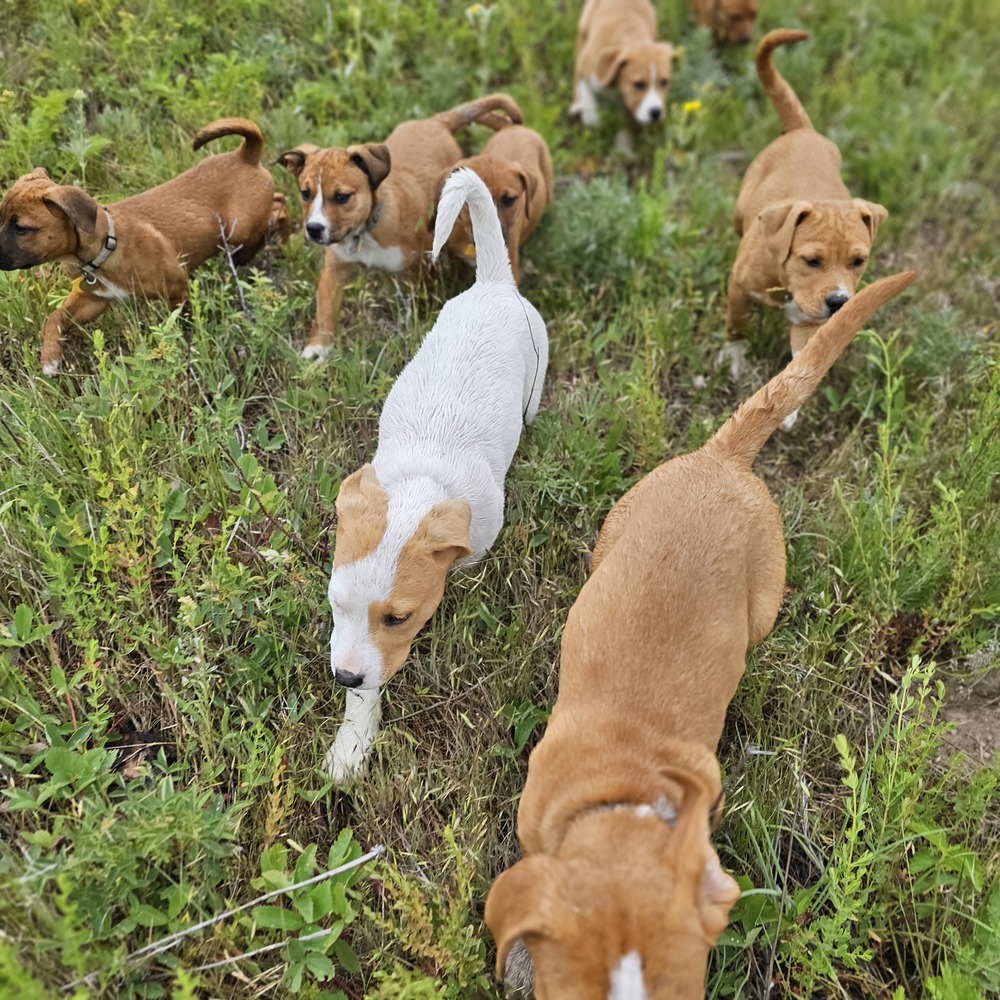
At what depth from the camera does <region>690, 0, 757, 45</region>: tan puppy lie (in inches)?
274

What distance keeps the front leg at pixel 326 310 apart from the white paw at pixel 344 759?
2.07m

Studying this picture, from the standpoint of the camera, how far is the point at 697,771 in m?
2.50

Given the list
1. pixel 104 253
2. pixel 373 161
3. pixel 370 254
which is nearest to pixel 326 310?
pixel 370 254

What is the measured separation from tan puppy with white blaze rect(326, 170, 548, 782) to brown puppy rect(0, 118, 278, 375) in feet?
4.49

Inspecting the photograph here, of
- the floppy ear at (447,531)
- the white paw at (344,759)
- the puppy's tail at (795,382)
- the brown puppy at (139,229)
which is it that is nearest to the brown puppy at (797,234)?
the puppy's tail at (795,382)

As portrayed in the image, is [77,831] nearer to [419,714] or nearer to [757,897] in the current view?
[419,714]

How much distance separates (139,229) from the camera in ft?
13.0

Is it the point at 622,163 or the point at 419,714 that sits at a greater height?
the point at 622,163

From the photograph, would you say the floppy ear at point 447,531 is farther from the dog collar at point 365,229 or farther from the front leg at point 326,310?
the dog collar at point 365,229

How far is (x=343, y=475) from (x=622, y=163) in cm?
390

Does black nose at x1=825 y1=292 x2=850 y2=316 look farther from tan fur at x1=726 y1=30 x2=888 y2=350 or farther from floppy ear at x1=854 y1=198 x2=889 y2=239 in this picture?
floppy ear at x1=854 y1=198 x2=889 y2=239

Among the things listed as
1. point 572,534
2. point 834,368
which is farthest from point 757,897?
point 834,368

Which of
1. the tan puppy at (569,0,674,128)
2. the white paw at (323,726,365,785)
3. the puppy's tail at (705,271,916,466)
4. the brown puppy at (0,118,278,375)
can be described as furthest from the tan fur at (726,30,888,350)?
the white paw at (323,726,365,785)

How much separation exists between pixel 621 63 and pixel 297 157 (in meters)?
3.07
